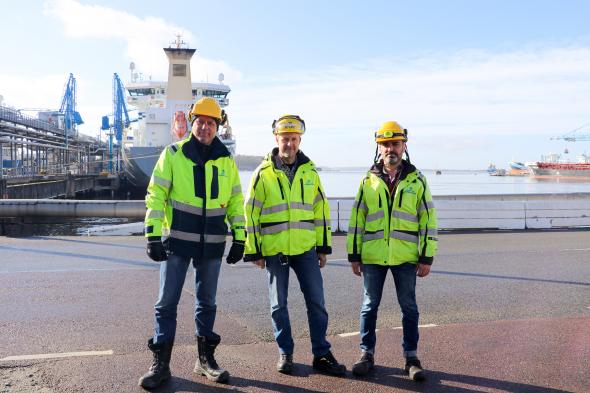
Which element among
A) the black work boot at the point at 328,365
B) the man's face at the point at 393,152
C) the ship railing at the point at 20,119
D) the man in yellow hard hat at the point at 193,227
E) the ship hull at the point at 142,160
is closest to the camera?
the man in yellow hard hat at the point at 193,227

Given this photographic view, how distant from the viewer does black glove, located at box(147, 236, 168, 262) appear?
384cm

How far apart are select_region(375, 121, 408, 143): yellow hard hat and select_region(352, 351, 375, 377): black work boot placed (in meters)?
1.71

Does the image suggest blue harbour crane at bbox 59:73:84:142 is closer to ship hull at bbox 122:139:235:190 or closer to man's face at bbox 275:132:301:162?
ship hull at bbox 122:139:235:190

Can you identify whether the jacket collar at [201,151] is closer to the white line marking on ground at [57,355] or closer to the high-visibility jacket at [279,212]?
the high-visibility jacket at [279,212]

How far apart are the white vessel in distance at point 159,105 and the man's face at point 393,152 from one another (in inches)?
1165

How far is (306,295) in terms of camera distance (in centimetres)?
444

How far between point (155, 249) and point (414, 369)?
211 cm

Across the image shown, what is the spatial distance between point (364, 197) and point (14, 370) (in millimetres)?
2991

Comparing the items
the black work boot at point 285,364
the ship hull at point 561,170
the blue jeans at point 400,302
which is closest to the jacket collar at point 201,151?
the blue jeans at point 400,302

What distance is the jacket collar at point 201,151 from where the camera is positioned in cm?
407

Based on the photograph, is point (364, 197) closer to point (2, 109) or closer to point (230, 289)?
point (230, 289)

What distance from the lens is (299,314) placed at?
5949 mm

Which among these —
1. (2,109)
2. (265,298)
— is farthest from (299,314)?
(2,109)

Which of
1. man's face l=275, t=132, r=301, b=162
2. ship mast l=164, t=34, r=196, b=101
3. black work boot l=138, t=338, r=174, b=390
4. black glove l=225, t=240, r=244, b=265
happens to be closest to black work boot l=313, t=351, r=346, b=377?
black glove l=225, t=240, r=244, b=265
